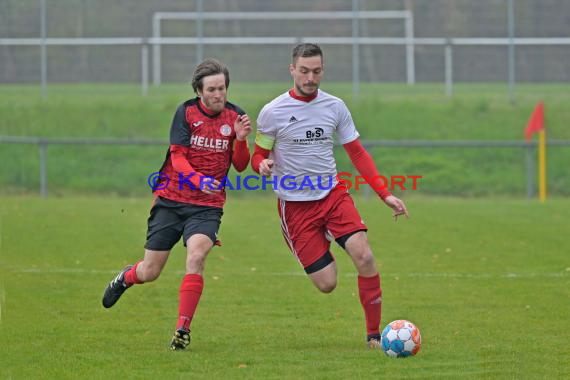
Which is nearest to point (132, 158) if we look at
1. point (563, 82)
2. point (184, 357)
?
point (563, 82)

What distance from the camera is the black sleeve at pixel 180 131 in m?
7.85

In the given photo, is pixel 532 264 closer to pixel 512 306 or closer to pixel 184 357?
pixel 512 306

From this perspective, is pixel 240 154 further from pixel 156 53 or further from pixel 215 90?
pixel 156 53

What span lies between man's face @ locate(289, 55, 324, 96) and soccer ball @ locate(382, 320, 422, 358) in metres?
1.74

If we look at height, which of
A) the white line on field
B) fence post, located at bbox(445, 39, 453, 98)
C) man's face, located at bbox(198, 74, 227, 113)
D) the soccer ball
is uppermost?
fence post, located at bbox(445, 39, 453, 98)

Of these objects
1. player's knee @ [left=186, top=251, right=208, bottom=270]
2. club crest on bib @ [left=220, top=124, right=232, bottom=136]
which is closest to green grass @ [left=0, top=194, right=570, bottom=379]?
player's knee @ [left=186, top=251, right=208, bottom=270]

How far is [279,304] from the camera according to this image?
9797 mm

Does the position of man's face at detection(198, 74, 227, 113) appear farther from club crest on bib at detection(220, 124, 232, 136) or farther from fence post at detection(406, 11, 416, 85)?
fence post at detection(406, 11, 416, 85)

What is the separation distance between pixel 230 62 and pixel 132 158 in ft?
12.1

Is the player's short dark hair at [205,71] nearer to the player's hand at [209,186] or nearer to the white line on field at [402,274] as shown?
the player's hand at [209,186]

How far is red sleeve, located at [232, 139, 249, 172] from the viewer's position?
7852mm

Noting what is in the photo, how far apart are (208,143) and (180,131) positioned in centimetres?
21

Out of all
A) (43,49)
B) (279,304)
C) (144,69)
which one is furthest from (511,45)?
(279,304)

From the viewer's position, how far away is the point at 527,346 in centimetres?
759
